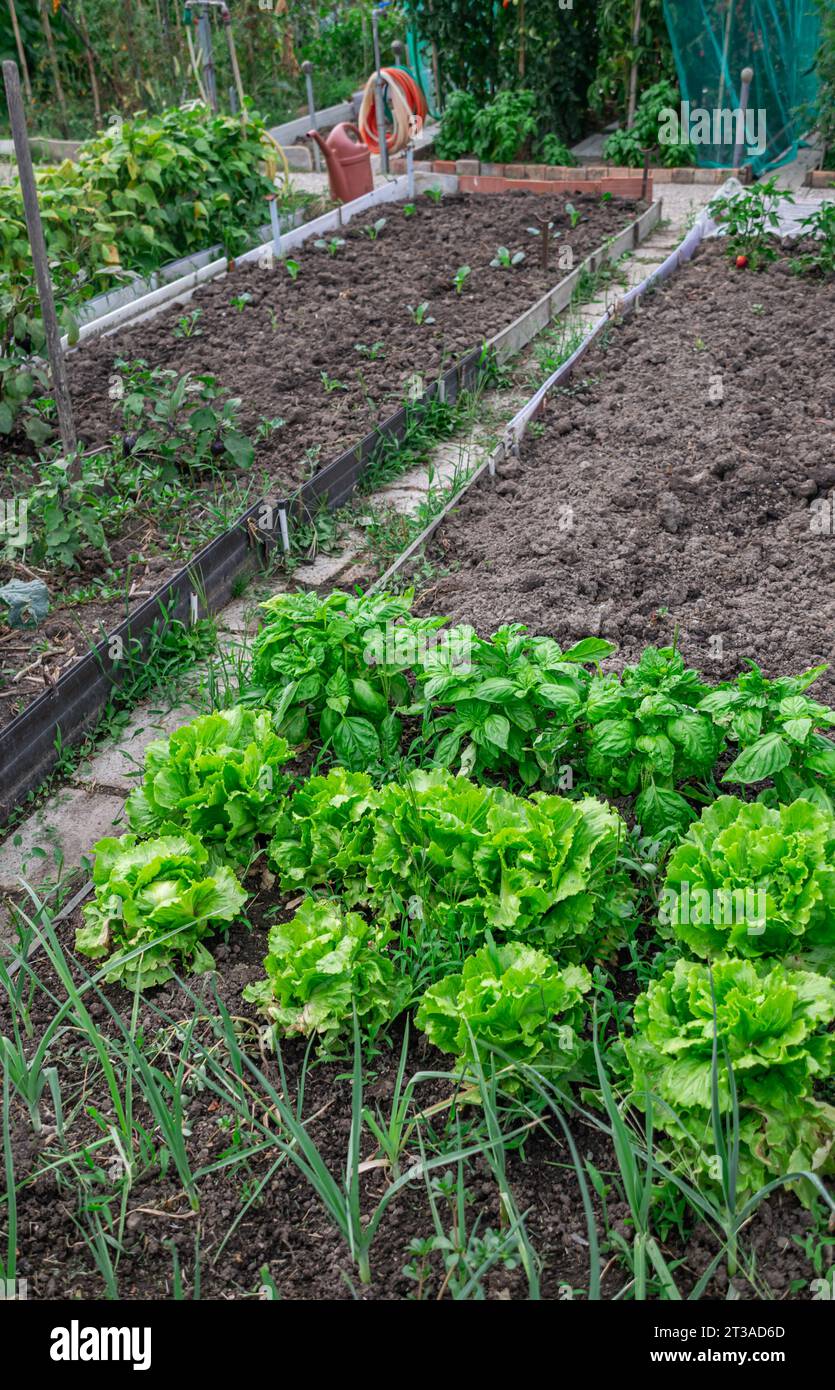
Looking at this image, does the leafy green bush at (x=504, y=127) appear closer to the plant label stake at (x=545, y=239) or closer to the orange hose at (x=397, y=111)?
the orange hose at (x=397, y=111)

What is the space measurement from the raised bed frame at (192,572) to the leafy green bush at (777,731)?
6.47 feet

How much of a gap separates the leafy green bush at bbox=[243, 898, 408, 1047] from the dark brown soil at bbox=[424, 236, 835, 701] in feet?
4.99

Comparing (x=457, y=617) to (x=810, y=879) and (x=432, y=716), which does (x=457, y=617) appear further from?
(x=810, y=879)

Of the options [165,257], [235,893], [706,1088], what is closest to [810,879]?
[706,1088]

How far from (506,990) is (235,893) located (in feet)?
2.64

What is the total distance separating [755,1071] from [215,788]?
56.1 inches

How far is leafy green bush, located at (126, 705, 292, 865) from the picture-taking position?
285 centimetres

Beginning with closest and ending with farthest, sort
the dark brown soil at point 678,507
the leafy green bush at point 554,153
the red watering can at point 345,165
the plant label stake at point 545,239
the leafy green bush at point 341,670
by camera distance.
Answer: the leafy green bush at point 341,670 < the dark brown soil at point 678,507 < the plant label stake at point 545,239 < the red watering can at point 345,165 < the leafy green bush at point 554,153

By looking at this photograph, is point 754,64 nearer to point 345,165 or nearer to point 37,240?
point 345,165

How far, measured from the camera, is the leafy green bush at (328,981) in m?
2.38

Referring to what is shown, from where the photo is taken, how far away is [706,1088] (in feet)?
6.59

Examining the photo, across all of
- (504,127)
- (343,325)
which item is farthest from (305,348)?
(504,127)

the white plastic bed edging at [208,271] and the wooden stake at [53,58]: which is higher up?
the wooden stake at [53,58]

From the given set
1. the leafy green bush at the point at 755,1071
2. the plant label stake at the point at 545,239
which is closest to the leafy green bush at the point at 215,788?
the leafy green bush at the point at 755,1071
